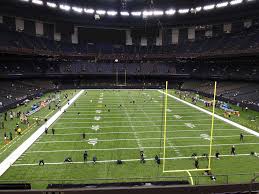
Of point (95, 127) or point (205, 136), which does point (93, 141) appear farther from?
point (205, 136)

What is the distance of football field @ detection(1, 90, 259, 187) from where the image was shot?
16.7m

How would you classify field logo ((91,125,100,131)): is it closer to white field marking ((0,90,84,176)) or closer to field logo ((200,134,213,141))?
white field marking ((0,90,84,176))

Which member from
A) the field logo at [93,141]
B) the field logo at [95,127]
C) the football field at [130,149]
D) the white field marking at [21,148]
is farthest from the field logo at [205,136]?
the white field marking at [21,148]

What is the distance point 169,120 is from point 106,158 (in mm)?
14335

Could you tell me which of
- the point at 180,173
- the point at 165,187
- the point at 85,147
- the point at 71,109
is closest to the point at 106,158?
the point at 85,147

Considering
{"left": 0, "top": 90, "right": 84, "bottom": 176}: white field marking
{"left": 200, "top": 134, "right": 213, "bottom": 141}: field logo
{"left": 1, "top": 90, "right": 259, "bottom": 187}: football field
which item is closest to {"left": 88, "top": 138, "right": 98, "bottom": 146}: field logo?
{"left": 1, "top": 90, "right": 259, "bottom": 187}: football field

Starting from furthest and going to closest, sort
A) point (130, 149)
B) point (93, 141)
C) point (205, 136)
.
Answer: point (205, 136) < point (93, 141) < point (130, 149)

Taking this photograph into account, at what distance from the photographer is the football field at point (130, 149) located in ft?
54.8

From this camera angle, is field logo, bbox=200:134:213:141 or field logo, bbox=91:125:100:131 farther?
field logo, bbox=91:125:100:131

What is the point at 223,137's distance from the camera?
1001 inches

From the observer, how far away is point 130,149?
2180cm

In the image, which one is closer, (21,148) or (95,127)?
(21,148)

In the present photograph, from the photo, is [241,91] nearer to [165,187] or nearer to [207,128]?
[207,128]

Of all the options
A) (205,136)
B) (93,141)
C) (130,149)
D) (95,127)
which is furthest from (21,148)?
(205,136)
